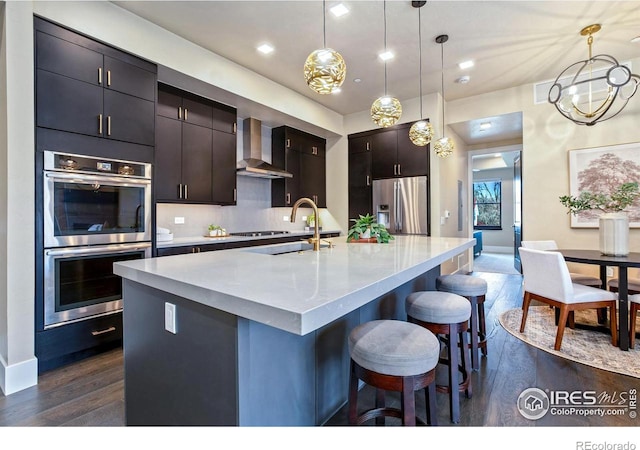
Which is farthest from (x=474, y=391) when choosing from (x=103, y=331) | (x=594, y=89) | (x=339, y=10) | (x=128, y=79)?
(x=594, y=89)

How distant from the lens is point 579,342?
9.00 feet

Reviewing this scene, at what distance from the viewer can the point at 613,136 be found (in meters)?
4.05

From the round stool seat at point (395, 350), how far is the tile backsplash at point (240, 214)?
331 centimetres

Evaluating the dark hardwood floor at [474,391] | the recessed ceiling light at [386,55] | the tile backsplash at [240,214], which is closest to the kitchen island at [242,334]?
the dark hardwood floor at [474,391]

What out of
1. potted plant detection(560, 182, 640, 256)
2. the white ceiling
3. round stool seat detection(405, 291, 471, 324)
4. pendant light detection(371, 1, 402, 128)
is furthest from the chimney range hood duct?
potted plant detection(560, 182, 640, 256)

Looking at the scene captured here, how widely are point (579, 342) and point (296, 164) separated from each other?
434cm

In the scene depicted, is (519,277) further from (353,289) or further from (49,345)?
(49,345)

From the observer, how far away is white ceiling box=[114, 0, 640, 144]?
2777mm

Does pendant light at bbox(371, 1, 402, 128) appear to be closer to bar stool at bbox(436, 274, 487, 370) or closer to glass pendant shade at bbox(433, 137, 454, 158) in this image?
glass pendant shade at bbox(433, 137, 454, 158)

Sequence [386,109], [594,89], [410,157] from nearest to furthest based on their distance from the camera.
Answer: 1. [386,109]
2. [594,89]
3. [410,157]

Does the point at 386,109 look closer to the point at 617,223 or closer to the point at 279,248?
the point at 279,248

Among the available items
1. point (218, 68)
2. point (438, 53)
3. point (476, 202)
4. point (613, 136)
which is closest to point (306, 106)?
point (218, 68)

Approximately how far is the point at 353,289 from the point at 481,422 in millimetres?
1374

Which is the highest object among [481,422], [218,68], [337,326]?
[218,68]
